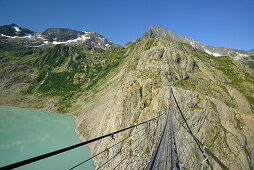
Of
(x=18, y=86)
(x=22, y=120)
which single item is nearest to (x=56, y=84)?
(x=18, y=86)

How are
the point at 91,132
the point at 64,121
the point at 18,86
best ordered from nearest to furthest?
the point at 91,132 → the point at 64,121 → the point at 18,86

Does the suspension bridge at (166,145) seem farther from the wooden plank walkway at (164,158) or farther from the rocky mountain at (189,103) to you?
the rocky mountain at (189,103)

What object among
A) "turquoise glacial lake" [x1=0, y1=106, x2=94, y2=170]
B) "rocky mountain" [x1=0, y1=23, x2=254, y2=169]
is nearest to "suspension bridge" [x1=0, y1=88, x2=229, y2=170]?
"rocky mountain" [x1=0, y1=23, x2=254, y2=169]

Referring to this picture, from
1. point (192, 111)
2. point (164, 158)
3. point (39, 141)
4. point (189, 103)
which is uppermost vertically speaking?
point (189, 103)

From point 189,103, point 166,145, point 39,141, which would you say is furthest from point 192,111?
point 39,141

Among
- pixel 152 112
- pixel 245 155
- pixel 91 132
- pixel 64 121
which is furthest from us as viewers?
pixel 64 121

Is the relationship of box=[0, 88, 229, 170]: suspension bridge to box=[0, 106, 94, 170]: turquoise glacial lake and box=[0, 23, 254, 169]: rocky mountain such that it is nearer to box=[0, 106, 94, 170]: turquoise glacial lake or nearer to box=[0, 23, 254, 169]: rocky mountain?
box=[0, 23, 254, 169]: rocky mountain

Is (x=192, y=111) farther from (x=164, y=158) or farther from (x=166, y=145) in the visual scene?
(x=164, y=158)

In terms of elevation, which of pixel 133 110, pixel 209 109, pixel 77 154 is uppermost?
pixel 209 109

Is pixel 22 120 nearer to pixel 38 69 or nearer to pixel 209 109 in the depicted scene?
pixel 209 109
